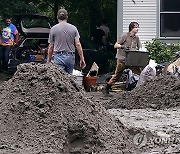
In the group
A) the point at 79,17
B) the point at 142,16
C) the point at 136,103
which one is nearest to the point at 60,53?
the point at 136,103

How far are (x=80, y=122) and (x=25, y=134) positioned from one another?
663 millimetres

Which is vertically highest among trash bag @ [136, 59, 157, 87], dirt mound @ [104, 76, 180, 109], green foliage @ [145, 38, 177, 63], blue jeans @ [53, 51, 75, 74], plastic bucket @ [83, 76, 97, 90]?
blue jeans @ [53, 51, 75, 74]

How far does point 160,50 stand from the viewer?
58.0ft

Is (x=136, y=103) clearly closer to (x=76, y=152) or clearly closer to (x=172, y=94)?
(x=172, y=94)

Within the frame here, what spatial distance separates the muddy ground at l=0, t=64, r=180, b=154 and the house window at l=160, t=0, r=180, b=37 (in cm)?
994

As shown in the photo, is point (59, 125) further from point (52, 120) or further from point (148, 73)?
point (148, 73)

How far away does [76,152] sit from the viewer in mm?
7559

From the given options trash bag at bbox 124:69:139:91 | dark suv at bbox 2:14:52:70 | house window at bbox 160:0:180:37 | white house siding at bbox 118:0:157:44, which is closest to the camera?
trash bag at bbox 124:69:139:91

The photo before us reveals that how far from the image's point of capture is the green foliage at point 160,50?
17.4 metres

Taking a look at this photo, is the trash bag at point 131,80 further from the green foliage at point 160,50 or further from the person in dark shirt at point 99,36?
the person in dark shirt at point 99,36

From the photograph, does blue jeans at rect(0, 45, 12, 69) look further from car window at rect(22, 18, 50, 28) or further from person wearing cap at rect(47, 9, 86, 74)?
person wearing cap at rect(47, 9, 86, 74)

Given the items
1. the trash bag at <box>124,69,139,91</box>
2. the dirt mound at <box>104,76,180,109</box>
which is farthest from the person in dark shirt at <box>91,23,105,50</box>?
the dirt mound at <box>104,76,180,109</box>

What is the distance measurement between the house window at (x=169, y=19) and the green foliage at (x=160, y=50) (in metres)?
0.76

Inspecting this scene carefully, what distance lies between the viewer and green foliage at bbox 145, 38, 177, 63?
17.4 metres
